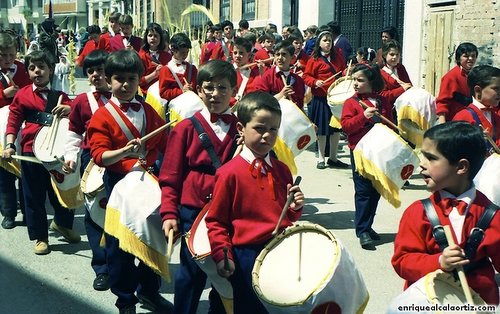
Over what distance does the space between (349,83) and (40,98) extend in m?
3.86

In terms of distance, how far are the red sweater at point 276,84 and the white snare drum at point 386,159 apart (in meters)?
1.99

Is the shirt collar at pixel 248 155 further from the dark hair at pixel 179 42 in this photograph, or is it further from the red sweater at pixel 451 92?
the dark hair at pixel 179 42

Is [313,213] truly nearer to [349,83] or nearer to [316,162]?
[349,83]

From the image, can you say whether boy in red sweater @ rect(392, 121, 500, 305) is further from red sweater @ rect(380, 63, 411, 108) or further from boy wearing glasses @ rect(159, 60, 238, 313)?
red sweater @ rect(380, 63, 411, 108)

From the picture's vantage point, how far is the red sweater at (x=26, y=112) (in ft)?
19.5

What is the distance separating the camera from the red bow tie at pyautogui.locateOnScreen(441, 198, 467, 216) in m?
2.93

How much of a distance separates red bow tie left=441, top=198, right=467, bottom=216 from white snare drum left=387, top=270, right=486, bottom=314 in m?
0.29

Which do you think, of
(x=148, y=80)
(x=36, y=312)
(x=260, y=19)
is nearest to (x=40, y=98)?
(x=36, y=312)

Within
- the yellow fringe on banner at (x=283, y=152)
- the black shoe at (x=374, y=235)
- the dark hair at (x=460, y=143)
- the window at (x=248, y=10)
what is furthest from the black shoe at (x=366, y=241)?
the window at (x=248, y=10)

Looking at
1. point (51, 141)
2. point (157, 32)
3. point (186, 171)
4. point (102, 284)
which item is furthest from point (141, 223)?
point (157, 32)

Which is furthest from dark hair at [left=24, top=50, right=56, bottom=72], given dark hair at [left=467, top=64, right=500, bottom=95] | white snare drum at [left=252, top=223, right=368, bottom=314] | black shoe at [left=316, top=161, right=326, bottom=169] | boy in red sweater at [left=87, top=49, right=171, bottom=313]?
black shoe at [left=316, top=161, right=326, bottom=169]

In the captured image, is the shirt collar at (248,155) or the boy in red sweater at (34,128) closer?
the shirt collar at (248,155)

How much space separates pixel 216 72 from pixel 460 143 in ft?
4.73

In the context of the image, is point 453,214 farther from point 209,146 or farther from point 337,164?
point 337,164
